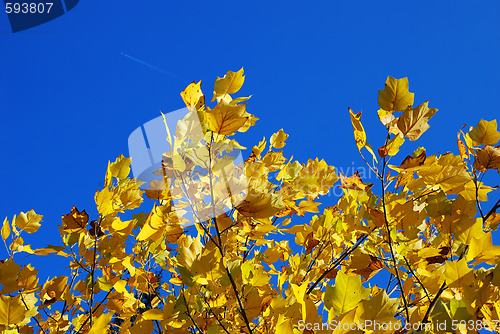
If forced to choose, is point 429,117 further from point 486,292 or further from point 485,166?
point 486,292

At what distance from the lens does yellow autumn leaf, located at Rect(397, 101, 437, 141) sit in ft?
3.31

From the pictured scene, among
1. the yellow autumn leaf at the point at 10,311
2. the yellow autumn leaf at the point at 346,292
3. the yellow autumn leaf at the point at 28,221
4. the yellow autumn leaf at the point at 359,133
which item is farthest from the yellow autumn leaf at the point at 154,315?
the yellow autumn leaf at the point at 28,221

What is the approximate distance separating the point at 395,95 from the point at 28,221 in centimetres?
171

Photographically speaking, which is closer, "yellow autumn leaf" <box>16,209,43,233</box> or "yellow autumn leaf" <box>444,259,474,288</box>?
"yellow autumn leaf" <box>444,259,474,288</box>

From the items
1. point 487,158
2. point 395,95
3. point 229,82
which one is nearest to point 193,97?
point 229,82

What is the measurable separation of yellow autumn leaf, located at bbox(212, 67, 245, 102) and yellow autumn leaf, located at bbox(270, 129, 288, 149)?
60cm

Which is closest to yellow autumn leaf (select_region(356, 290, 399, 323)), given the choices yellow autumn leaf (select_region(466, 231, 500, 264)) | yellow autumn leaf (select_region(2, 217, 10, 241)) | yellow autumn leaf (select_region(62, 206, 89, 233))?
yellow autumn leaf (select_region(466, 231, 500, 264))

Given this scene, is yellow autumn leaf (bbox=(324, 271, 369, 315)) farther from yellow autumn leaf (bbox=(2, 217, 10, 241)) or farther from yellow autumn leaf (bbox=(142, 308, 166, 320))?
yellow autumn leaf (bbox=(2, 217, 10, 241))

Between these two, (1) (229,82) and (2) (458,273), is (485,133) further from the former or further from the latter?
(1) (229,82)

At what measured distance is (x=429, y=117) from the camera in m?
1.03

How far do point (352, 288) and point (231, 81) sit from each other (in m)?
0.60

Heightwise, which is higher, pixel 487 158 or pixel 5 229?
pixel 5 229

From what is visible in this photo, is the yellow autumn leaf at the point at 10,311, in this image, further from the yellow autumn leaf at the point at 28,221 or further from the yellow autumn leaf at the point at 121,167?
the yellow autumn leaf at the point at 28,221

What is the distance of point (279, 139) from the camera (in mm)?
1523
